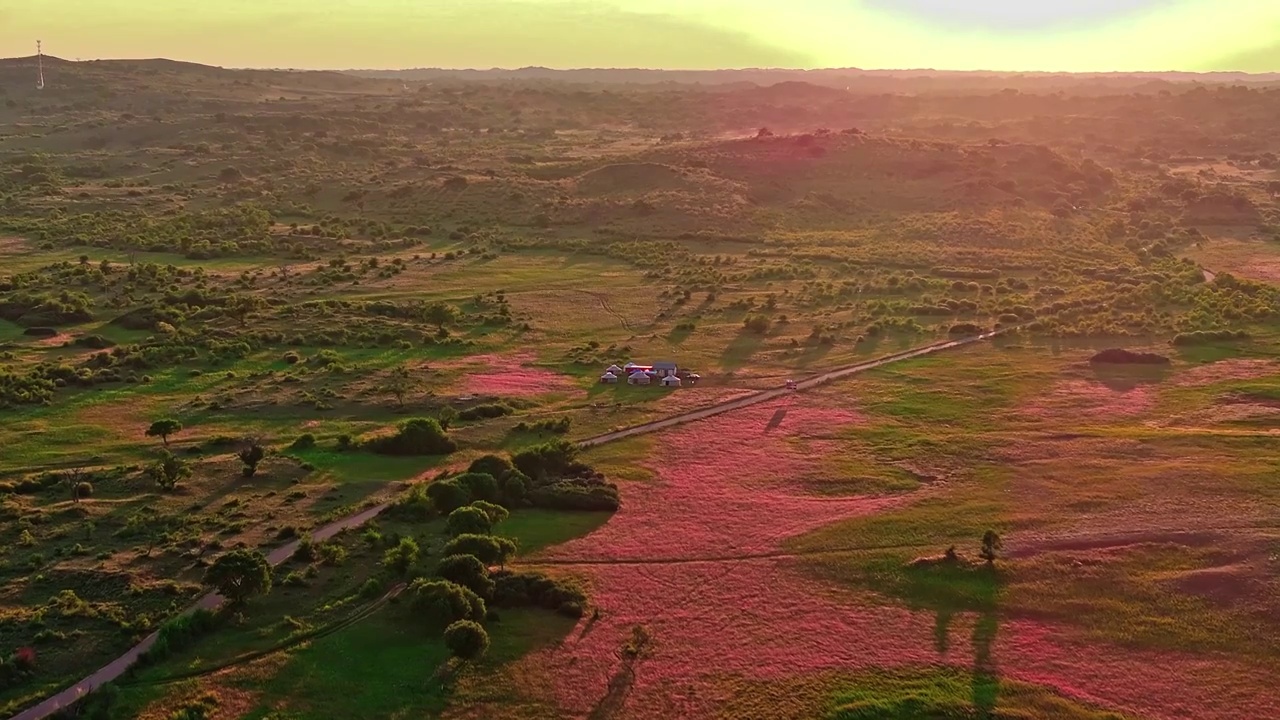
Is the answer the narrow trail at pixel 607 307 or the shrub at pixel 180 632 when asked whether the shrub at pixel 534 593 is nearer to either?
the shrub at pixel 180 632

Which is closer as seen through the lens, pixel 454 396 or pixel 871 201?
pixel 454 396

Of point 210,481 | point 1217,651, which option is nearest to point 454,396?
point 210,481

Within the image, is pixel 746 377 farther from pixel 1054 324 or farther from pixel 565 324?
pixel 1054 324

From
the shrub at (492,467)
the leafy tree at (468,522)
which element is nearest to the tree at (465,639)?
the leafy tree at (468,522)

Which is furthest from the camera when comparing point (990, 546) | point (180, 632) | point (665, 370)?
point (665, 370)

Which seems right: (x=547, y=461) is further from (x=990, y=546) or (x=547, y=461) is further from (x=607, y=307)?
(x=607, y=307)

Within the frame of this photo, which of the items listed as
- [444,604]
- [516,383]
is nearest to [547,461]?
[444,604]
